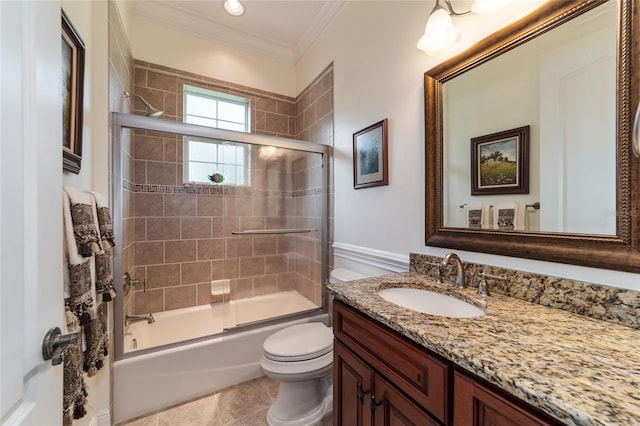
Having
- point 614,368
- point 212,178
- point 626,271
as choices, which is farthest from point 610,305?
point 212,178

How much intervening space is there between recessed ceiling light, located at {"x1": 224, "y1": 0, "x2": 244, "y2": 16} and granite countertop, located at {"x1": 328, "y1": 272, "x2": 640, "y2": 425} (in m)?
2.50

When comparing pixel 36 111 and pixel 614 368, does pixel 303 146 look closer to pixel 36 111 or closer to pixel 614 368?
pixel 36 111

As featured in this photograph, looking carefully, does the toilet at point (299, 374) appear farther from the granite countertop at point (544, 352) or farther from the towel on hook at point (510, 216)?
the towel on hook at point (510, 216)

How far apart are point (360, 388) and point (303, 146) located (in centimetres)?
181

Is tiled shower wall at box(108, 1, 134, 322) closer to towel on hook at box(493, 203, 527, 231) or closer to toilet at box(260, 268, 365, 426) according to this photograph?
toilet at box(260, 268, 365, 426)

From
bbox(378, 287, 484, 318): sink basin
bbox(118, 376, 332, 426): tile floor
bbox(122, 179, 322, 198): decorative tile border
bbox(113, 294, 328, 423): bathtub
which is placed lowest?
bbox(118, 376, 332, 426): tile floor

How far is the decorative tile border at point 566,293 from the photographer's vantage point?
2.41ft

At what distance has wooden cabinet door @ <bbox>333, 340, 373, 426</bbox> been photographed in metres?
0.96

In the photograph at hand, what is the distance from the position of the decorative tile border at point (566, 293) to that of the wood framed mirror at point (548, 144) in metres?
0.07

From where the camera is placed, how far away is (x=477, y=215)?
1.14 meters

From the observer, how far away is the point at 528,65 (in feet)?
3.21

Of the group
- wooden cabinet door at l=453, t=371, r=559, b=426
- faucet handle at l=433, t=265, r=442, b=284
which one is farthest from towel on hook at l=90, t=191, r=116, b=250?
faucet handle at l=433, t=265, r=442, b=284

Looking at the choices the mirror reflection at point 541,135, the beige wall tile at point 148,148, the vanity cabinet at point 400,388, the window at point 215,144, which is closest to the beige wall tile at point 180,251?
the window at point 215,144

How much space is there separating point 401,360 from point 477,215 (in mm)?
722
